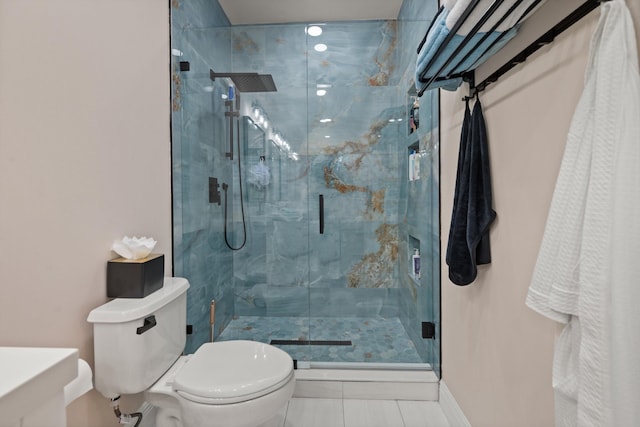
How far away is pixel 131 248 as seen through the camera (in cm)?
136

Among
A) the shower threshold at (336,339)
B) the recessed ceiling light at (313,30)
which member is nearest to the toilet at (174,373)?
the shower threshold at (336,339)

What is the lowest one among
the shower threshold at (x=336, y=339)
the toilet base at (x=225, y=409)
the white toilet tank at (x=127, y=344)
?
the shower threshold at (x=336, y=339)

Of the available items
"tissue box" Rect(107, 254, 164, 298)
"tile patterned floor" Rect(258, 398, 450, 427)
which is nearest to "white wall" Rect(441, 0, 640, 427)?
"tile patterned floor" Rect(258, 398, 450, 427)

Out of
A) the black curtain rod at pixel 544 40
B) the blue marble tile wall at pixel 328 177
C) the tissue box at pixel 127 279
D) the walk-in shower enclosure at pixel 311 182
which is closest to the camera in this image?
the black curtain rod at pixel 544 40

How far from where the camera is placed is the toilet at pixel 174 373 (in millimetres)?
1152

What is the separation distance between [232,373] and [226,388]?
0.35ft

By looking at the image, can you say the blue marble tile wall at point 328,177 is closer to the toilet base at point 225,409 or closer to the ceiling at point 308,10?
the ceiling at point 308,10

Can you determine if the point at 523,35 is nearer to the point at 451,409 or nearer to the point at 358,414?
the point at 451,409

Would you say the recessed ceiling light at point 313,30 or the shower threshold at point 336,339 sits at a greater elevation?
the recessed ceiling light at point 313,30

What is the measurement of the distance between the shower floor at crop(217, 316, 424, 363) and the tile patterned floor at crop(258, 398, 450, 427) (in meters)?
0.24

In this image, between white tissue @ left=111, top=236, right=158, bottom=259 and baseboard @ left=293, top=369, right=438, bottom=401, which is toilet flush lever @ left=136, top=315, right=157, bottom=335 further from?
baseboard @ left=293, top=369, right=438, bottom=401

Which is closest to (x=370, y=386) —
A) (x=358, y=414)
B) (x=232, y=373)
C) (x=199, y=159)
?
(x=358, y=414)

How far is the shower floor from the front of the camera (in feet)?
6.68

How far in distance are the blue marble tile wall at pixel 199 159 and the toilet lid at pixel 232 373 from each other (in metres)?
0.68
